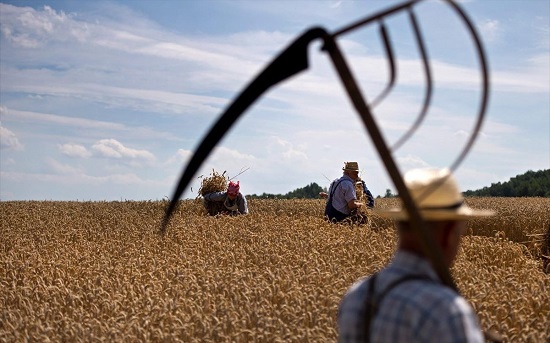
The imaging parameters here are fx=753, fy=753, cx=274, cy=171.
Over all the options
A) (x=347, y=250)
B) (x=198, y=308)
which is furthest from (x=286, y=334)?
(x=347, y=250)

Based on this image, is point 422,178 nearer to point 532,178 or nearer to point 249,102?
point 249,102

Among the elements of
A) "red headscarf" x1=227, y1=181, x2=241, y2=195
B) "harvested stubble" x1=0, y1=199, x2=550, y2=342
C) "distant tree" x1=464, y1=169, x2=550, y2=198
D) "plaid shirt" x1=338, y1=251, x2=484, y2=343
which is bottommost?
"harvested stubble" x1=0, y1=199, x2=550, y2=342

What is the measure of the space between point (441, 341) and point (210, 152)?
0.99m

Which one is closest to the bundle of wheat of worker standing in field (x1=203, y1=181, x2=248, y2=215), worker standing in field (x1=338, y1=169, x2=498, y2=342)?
worker standing in field (x1=203, y1=181, x2=248, y2=215)

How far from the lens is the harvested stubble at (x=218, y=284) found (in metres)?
5.77

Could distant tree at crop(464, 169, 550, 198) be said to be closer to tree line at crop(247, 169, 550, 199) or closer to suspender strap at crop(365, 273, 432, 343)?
tree line at crop(247, 169, 550, 199)

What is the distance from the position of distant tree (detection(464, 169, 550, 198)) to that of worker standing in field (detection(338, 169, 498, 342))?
180ft

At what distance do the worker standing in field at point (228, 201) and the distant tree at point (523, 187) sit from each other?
137ft

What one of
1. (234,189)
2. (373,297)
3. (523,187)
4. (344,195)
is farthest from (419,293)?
(523,187)

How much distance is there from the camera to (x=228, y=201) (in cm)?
1591

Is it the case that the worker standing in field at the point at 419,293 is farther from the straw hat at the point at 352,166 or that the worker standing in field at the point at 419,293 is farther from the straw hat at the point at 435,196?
the straw hat at the point at 352,166

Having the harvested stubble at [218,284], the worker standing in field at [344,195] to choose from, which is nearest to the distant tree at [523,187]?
the worker standing in field at [344,195]

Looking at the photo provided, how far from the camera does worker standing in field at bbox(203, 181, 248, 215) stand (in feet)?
Result: 51.0

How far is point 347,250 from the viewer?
9477 mm
